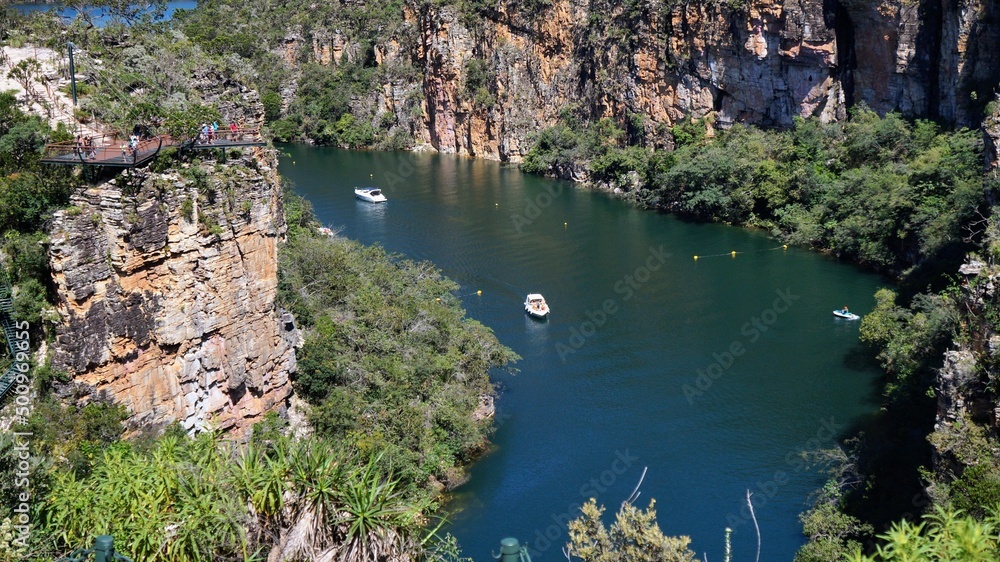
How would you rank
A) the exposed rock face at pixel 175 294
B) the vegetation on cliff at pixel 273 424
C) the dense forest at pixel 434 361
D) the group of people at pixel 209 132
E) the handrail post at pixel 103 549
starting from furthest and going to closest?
the group of people at pixel 209 132 < the exposed rock face at pixel 175 294 < the dense forest at pixel 434 361 < the vegetation on cliff at pixel 273 424 < the handrail post at pixel 103 549

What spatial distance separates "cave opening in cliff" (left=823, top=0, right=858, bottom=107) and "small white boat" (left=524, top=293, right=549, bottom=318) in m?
33.3

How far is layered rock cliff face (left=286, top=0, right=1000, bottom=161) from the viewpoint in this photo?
59.9m

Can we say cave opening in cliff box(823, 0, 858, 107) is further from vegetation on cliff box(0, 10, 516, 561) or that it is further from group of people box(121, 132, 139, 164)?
group of people box(121, 132, 139, 164)

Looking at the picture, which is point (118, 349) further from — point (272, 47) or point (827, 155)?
point (272, 47)

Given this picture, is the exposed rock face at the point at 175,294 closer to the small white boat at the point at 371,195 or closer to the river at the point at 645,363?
the river at the point at 645,363

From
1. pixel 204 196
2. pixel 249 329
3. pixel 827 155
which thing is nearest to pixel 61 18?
pixel 204 196

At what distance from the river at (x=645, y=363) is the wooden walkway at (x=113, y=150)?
526 inches

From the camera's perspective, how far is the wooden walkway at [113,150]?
22875 millimetres

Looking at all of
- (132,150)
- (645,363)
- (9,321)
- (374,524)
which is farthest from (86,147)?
(645,363)

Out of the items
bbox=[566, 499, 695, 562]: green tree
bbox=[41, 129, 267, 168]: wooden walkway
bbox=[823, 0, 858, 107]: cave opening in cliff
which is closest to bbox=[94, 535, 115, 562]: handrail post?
bbox=[566, 499, 695, 562]: green tree

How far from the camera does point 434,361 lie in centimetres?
3344

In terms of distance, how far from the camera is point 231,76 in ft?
96.3

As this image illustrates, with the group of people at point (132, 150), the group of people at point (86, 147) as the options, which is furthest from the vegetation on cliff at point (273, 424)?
the group of people at point (86, 147)

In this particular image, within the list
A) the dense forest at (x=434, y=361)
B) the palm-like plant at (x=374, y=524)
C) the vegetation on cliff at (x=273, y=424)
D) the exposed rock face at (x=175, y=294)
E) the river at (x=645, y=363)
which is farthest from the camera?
the river at (x=645, y=363)
